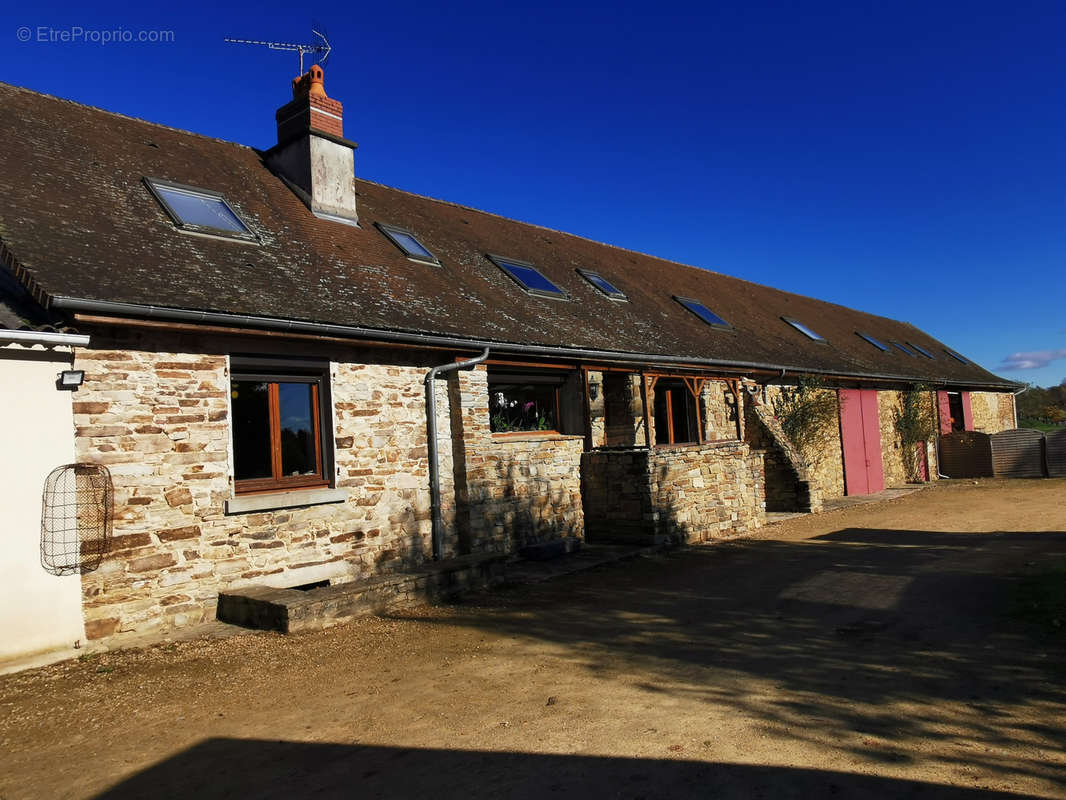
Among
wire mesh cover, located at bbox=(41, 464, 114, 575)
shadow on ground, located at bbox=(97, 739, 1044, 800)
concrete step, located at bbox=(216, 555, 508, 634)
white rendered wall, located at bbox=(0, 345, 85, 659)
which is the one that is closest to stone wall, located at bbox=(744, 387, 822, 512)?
concrete step, located at bbox=(216, 555, 508, 634)

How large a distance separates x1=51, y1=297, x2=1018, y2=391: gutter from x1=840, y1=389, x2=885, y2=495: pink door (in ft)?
13.5

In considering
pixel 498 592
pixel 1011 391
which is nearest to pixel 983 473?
pixel 1011 391

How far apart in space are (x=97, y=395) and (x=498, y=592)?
4.27 meters

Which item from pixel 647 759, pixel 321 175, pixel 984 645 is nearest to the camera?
pixel 647 759

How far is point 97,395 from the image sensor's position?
5.98 metres

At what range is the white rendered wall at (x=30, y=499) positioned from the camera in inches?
214

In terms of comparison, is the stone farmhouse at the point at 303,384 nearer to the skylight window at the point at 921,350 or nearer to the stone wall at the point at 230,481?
the stone wall at the point at 230,481

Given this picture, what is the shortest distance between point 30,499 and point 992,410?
2673cm

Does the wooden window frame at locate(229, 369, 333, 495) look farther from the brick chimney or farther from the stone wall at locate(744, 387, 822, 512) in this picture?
the stone wall at locate(744, 387, 822, 512)

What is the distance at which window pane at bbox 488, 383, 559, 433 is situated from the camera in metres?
10.0

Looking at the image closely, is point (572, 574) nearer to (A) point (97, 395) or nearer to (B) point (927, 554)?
(B) point (927, 554)

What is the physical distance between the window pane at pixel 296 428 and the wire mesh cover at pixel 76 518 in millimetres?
1758

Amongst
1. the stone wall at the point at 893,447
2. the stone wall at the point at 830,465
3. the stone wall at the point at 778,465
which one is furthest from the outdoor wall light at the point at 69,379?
the stone wall at the point at 893,447

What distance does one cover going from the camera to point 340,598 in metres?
6.43
